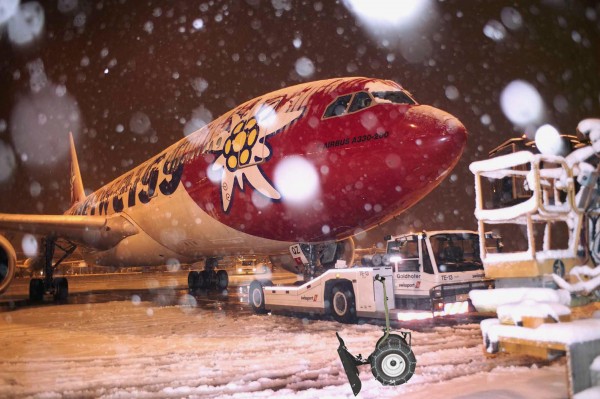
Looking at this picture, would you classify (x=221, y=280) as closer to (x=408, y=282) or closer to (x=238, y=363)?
(x=408, y=282)

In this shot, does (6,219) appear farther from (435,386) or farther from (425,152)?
(435,386)

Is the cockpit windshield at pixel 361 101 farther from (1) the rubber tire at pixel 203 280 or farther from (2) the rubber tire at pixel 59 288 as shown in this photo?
(2) the rubber tire at pixel 59 288

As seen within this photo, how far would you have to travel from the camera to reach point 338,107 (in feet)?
28.7

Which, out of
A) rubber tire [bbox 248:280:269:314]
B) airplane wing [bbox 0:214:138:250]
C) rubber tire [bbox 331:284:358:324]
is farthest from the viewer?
airplane wing [bbox 0:214:138:250]

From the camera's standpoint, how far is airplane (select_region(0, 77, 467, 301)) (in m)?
7.73

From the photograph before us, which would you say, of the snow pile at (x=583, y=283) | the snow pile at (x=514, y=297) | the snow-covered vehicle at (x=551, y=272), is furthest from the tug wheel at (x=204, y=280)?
the snow pile at (x=583, y=283)

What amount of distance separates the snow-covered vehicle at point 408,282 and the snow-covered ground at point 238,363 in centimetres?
40

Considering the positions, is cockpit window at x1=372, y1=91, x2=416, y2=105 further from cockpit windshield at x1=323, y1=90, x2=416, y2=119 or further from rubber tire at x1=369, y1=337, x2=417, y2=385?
rubber tire at x1=369, y1=337, x2=417, y2=385

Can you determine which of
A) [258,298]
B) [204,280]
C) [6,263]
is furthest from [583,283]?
[204,280]

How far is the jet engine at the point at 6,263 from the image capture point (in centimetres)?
1205

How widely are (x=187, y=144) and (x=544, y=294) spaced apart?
1119 centimetres

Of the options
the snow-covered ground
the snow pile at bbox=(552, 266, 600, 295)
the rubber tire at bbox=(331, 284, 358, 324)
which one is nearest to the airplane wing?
the snow-covered ground

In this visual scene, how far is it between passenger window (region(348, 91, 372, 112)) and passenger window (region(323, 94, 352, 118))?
0.46ft

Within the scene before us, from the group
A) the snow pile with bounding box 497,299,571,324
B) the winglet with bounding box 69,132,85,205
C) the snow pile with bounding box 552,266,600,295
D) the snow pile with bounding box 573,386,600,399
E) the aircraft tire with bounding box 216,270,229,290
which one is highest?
the winglet with bounding box 69,132,85,205
